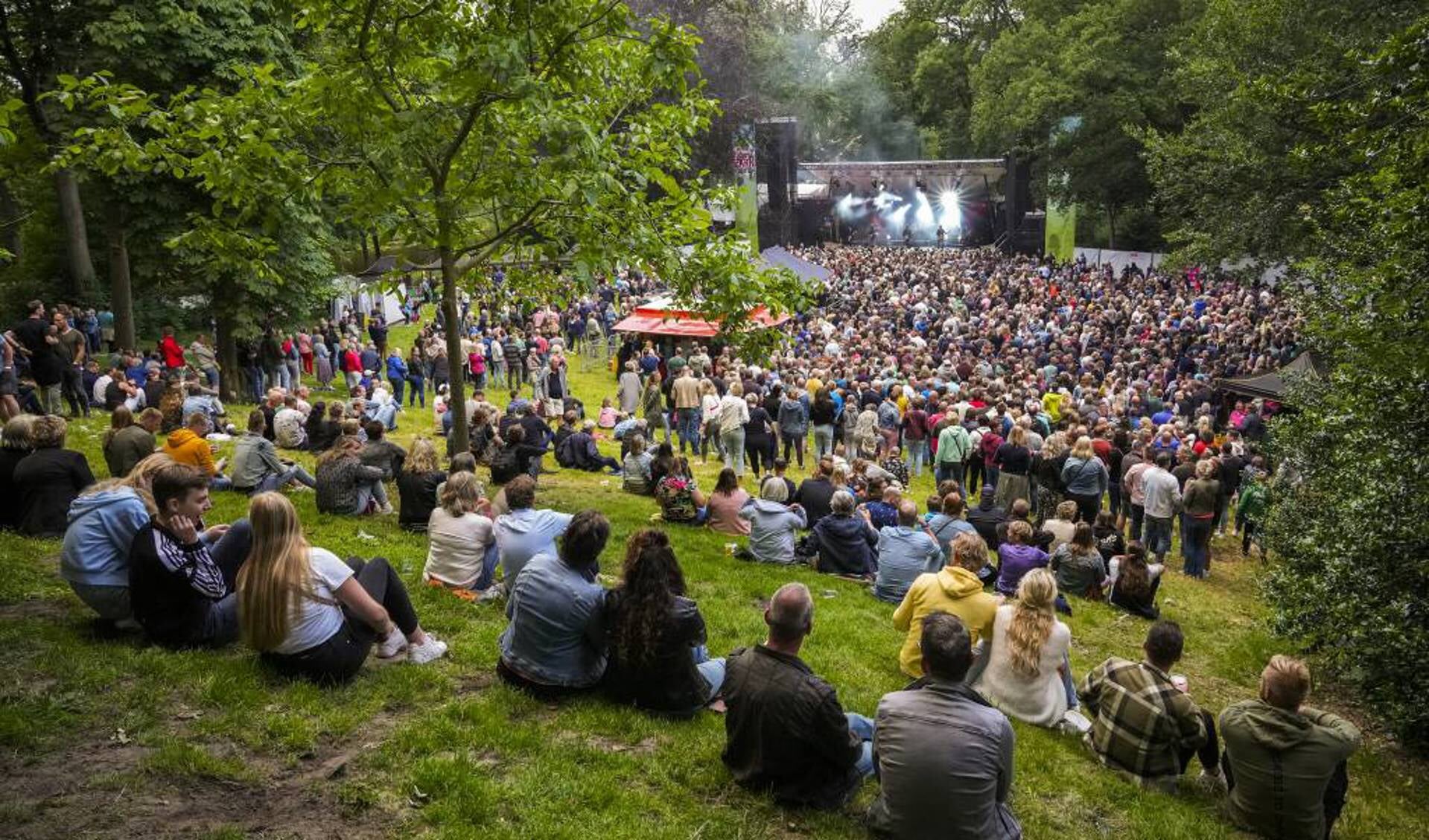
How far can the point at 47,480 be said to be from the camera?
283 inches

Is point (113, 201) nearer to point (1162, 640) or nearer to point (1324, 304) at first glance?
point (1162, 640)

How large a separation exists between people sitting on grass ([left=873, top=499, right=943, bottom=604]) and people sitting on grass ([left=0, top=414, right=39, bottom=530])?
23.1 ft

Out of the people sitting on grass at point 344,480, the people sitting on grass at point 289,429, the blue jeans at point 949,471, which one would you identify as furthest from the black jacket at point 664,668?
the blue jeans at point 949,471

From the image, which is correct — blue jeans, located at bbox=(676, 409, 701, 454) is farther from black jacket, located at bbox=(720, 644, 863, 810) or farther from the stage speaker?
the stage speaker

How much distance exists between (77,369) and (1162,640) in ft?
50.7

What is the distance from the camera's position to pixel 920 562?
8.19m

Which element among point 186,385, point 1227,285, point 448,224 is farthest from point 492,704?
point 1227,285

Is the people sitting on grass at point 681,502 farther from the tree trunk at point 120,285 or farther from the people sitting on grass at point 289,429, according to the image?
the tree trunk at point 120,285

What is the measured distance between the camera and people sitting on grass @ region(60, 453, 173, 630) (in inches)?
211

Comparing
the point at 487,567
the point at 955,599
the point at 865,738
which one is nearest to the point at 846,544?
the point at 955,599

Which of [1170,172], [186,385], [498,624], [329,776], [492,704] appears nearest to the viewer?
[329,776]

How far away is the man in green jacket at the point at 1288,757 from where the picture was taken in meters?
4.98

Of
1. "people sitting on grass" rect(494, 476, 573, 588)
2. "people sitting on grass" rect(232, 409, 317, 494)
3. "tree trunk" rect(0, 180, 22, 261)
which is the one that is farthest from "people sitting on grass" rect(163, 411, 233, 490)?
"tree trunk" rect(0, 180, 22, 261)

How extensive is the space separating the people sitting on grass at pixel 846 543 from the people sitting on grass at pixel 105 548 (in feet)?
19.4
